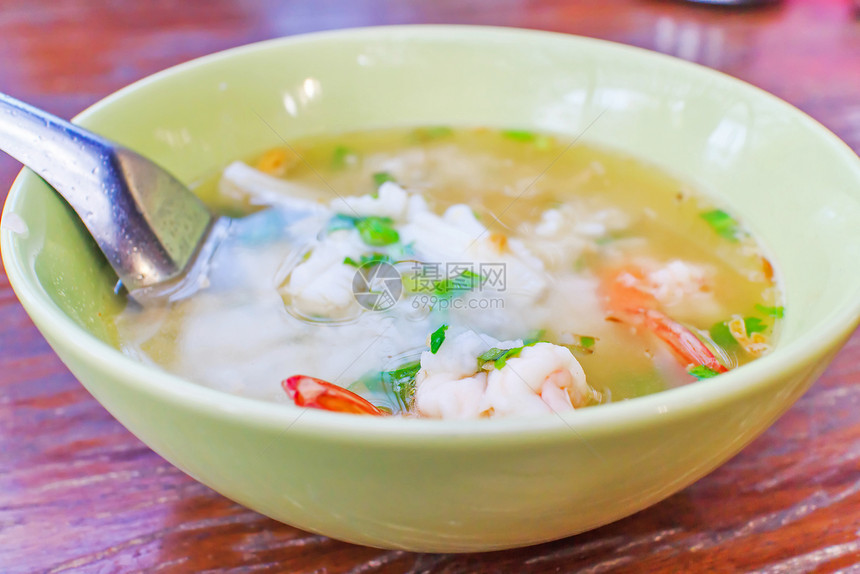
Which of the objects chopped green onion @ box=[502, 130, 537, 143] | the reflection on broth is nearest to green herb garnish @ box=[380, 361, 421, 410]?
the reflection on broth

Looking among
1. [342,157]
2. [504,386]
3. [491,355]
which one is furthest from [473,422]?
[342,157]

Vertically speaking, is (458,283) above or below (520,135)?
below

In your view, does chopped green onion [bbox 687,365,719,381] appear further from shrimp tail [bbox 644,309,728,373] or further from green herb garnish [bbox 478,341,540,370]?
green herb garnish [bbox 478,341,540,370]

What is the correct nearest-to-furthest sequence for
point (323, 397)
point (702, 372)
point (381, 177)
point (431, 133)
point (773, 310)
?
point (323, 397)
point (702, 372)
point (773, 310)
point (381, 177)
point (431, 133)

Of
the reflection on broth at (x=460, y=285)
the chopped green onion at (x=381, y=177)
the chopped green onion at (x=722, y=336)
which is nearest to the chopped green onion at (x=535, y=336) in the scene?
the reflection on broth at (x=460, y=285)

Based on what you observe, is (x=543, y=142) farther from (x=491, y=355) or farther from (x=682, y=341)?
(x=491, y=355)

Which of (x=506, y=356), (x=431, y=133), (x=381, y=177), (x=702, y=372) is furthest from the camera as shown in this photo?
(x=431, y=133)
